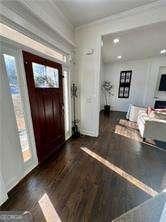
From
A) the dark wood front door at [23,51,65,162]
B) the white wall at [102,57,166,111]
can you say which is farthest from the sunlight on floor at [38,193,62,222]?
the white wall at [102,57,166,111]

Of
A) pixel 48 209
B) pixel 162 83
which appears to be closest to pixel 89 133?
pixel 48 209

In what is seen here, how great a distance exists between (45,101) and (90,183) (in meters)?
1.66

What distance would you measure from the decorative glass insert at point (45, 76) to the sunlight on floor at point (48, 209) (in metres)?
1.75

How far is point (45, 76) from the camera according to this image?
2.37 m

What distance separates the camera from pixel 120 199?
5.28ft

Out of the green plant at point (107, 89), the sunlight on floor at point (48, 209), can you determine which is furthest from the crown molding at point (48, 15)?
the green plant at point (107, 89)

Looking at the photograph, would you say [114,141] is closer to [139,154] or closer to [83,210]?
[139,154]

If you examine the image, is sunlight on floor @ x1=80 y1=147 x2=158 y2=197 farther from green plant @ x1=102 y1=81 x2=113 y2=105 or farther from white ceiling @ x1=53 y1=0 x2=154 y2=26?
green plant @ x1=102 y1=81 x2=113 y2=105

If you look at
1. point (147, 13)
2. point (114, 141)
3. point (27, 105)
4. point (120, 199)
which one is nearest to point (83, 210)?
point (120, 199)

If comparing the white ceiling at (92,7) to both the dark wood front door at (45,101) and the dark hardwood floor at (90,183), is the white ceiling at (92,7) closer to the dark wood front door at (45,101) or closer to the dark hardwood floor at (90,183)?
the dark wood front door at (45,101)

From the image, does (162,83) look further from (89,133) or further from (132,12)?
(89,133)

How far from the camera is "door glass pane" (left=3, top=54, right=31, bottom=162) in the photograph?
1662mm

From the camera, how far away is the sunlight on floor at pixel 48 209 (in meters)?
1.37

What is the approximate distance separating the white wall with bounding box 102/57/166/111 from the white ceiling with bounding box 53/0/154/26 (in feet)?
14.5
